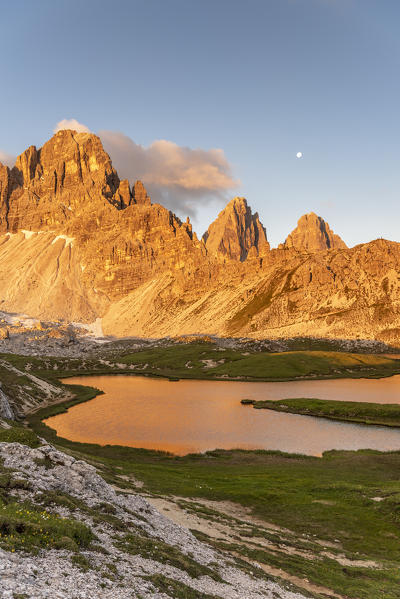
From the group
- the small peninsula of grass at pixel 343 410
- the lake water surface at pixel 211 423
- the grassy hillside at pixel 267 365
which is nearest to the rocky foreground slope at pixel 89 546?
the lake water surface at pixel 211 423

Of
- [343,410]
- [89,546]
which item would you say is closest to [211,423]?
[343,410]

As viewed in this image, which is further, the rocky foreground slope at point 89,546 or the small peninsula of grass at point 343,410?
the small peninsula of grass at point 343,410

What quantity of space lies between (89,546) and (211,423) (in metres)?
69.5

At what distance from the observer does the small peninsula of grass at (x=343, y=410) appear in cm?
8794

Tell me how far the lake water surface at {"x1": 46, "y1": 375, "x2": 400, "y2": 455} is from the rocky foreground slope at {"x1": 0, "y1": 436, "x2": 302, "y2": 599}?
4304 centimetres

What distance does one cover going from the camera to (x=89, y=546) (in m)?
17.9

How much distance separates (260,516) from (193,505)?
6791mm

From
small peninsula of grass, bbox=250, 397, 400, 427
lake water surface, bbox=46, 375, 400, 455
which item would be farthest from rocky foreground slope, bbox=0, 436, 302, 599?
small peninsula of grass, bbox=250, 397, 400, 427

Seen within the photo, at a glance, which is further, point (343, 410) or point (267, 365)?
point (267, 365)

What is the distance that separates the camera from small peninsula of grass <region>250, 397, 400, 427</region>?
→ 87.9 m

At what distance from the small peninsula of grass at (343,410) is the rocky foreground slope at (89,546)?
71.8 m

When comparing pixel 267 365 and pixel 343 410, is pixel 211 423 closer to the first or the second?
pixel 343 410

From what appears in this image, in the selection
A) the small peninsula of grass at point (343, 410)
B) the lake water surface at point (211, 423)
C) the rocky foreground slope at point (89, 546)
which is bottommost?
the lake water surface at point (211, 423)

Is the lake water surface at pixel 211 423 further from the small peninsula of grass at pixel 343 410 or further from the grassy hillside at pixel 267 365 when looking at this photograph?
the grassy hillside at pixel 267 365
